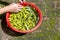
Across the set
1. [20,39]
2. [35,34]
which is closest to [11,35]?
[20,39]

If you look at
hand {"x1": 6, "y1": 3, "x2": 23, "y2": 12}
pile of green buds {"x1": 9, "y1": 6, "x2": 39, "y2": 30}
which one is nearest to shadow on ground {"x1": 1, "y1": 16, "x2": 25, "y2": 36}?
pile of green buds {"x1": 9, "y1": 6, "x2": 39, "y2": 30}

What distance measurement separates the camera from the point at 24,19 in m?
2.76

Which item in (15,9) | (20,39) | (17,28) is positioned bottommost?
(20,39)

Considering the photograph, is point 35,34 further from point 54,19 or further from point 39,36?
point 54,19

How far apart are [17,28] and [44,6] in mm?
604

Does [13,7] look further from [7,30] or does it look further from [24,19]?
[7,30]

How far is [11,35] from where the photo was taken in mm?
2850

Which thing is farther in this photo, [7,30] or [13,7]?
[7,30]

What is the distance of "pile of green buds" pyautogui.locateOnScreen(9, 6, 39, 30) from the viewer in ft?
8.97

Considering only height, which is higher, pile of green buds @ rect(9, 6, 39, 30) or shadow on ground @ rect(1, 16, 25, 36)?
pile of green buds @ rect(9, 6, 39, 30)

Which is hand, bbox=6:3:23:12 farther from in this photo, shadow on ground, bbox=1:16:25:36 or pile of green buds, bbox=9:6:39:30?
shadow on ground, bbox=1:16:25:36

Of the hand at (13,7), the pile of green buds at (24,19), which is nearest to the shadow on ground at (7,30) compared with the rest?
the pile of green buds at (24,19)

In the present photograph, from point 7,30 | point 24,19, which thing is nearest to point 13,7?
point 24,19

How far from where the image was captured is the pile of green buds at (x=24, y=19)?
108 inches
